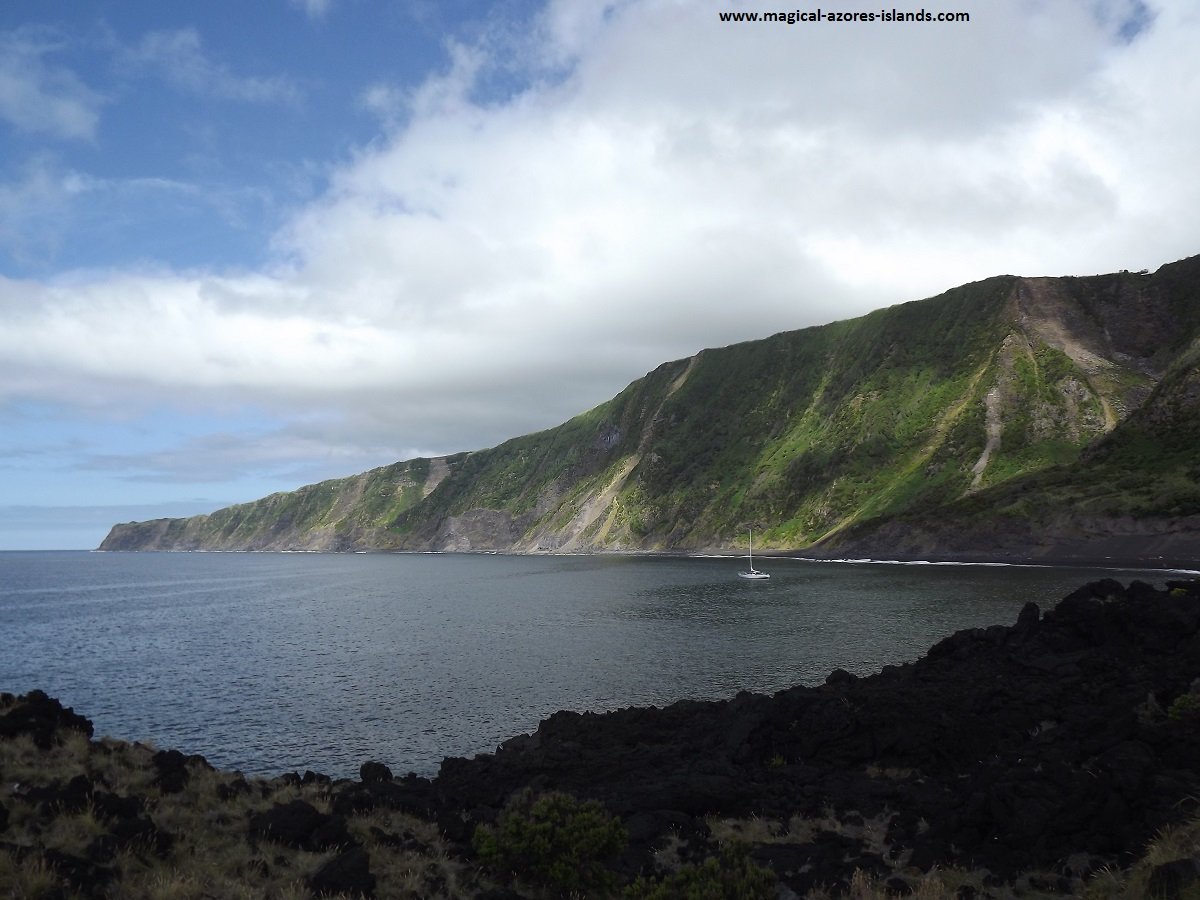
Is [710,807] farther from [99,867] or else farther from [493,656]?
[493,656]

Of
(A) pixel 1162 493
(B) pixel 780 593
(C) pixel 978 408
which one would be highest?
(C) pixel 978 408

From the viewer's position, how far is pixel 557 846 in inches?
641

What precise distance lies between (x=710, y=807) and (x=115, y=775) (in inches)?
619

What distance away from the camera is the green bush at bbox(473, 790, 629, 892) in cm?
1574

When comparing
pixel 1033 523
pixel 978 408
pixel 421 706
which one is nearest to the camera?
pixel 421 706

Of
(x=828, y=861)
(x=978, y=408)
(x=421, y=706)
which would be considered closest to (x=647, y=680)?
(x=421, y=706)

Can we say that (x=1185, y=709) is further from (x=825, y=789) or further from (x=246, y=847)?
(x=246, y=847)

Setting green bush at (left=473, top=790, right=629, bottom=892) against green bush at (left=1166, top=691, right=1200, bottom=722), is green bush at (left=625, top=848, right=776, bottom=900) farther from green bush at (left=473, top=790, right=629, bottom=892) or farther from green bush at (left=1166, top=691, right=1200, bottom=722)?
green bush at (left=1166, top=691, right=1200, bottom=722)

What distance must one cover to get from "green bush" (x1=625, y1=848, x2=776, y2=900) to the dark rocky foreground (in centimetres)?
20

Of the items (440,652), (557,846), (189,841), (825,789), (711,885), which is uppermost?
(189,841)

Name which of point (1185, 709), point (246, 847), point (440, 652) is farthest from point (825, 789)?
point (440, 652)

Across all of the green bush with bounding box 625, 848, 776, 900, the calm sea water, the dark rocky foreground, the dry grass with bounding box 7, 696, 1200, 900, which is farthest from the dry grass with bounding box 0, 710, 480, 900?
the calm sea water

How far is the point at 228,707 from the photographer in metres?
45.2

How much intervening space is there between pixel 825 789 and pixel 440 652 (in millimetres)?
47436
